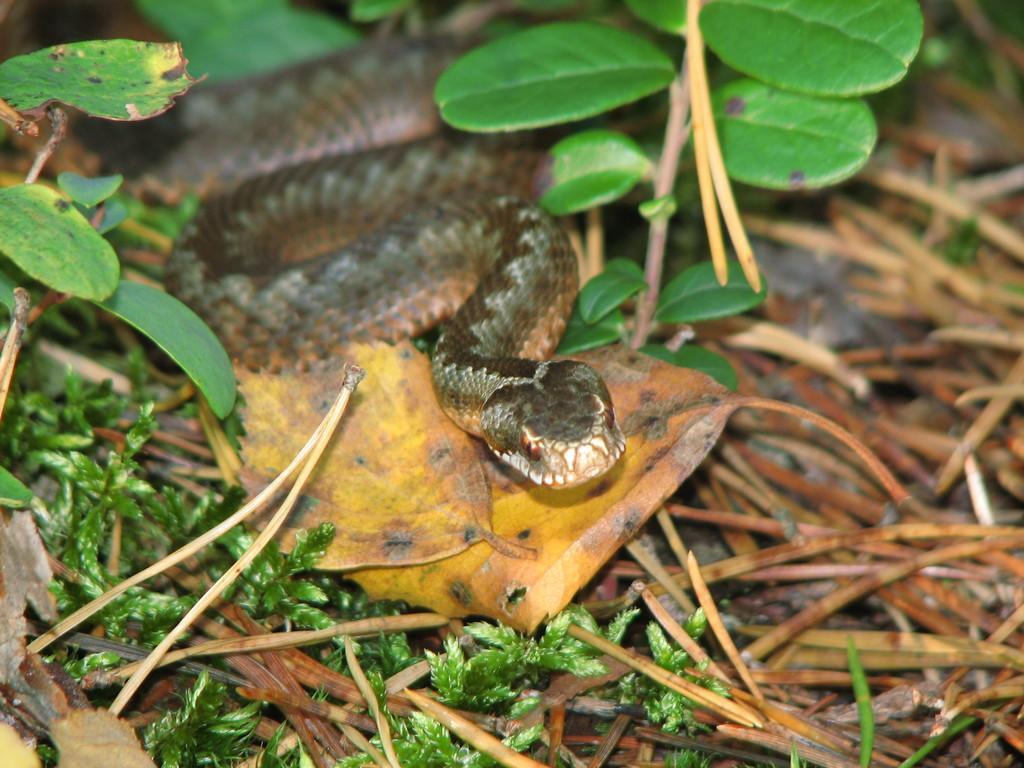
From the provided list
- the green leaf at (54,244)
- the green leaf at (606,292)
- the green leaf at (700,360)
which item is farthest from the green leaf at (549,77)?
the green leaf at (54,244)

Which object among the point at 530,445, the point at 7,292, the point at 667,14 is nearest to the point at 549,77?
the point at 667,14

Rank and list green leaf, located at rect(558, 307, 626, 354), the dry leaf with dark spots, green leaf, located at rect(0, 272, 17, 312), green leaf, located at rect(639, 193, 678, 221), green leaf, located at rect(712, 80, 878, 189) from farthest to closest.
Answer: green leaf, located at rect(558, 307, 626, 354) → green leaf, located at rect(639, 193, 678, 221) → green leaf, located at rect(712, 80, 878, 189) → green leaf, located at rect(0, 272, 17, 312) → the dry leaf with dark spots

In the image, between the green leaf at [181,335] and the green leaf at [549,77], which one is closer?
the green leaf at [181,335]

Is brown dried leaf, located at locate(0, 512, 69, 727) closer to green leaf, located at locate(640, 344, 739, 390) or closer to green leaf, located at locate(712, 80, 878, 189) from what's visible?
green leaf, located at locate(640, 344, 739, 390)

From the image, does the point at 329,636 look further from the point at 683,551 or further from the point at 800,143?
the point at 800,143

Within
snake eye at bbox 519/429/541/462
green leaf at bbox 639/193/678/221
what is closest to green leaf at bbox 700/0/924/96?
green leaf at bbox 639/193/678/221

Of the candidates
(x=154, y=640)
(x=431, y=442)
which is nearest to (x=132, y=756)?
(x=154, y=640)

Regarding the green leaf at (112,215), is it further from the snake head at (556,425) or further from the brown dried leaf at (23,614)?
the snake head at (556,425)
